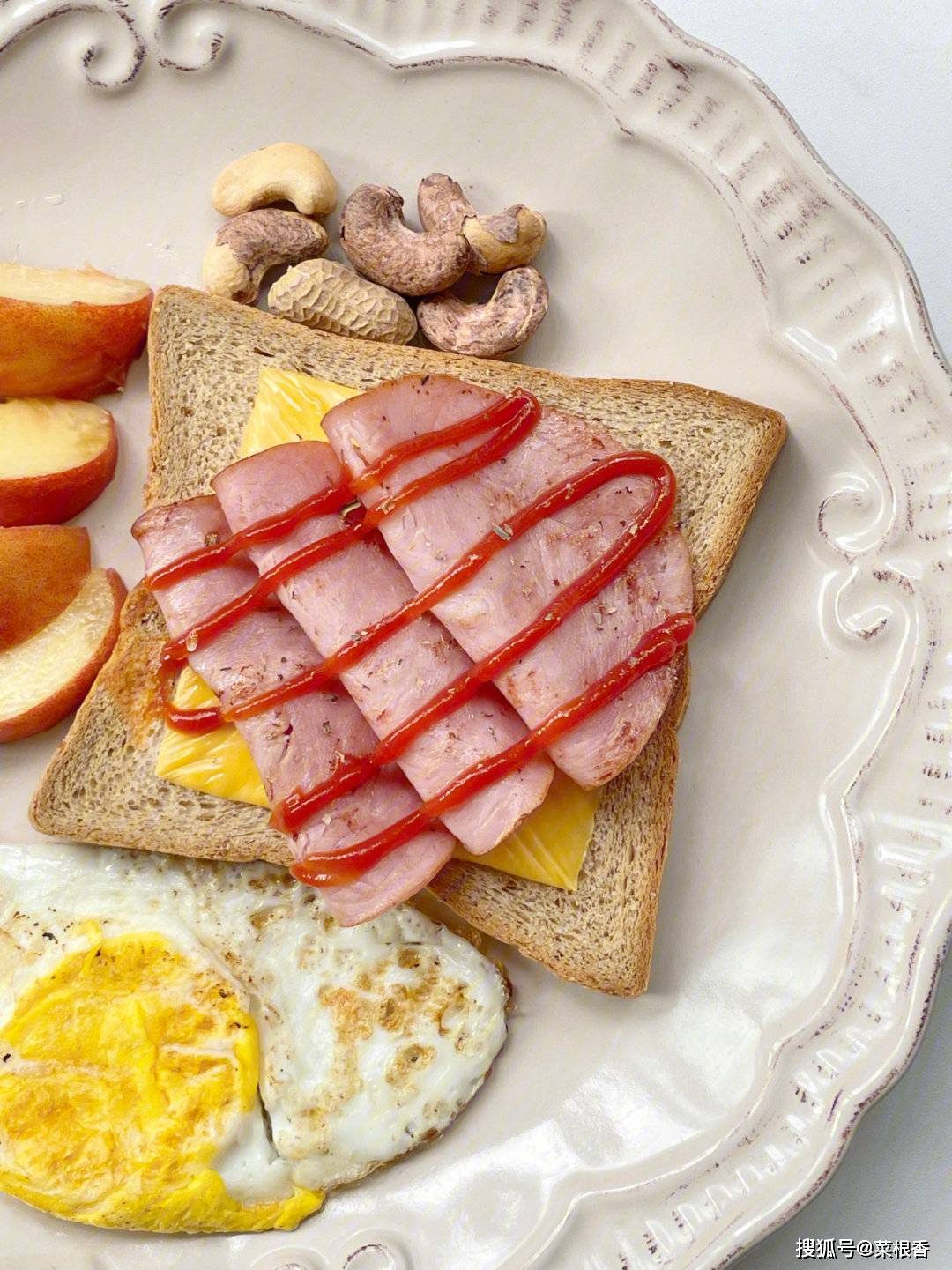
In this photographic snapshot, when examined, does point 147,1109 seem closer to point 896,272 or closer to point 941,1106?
point 941,1106

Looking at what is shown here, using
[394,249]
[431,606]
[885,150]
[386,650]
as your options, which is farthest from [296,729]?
[885,150]

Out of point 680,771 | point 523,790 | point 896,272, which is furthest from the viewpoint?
point 680,771

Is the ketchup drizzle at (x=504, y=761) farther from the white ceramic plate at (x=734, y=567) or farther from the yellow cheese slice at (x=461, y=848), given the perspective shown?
the white ceramic plate at (x=734, y=567)

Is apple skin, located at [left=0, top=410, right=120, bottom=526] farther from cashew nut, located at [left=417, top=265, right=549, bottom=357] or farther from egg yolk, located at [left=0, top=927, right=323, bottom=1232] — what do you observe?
egg yolk, located at [left=0, top=927, right=323, bottom=1232]

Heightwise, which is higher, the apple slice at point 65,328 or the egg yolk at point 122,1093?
the apple slice at point 65,328

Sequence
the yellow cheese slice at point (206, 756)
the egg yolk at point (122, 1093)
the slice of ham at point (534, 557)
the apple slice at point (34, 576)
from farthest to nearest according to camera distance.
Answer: the apple slice at point (34, 576) < the yellow cheese slice at point (206, 756) < the egg yolk at point (122, 1093) < the slice of ham at point (534, 557)

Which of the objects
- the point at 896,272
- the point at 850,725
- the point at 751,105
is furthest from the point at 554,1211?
the point at 751,105

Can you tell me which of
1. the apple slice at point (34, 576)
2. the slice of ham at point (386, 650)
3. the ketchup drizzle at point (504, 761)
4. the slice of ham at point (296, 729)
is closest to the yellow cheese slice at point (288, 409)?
the slice of ham at point (386, 650)

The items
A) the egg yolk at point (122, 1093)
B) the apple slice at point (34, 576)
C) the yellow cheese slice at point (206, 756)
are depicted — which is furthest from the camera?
the apple slice at point (34, 576)
